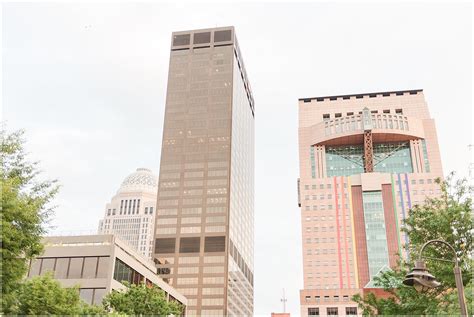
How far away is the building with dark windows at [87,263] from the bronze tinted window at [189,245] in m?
105

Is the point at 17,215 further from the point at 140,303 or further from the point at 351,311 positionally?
the point at 351,311

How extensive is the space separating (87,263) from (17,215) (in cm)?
4162

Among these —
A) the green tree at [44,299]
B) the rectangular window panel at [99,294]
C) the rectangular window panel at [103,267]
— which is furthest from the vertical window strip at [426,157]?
the green tree at [44,299]

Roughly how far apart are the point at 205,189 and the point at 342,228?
180 feet

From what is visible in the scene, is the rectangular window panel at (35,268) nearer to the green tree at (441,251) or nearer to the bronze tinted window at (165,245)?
the green tree at (441,251)

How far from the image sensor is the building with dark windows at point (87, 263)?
63406 mm

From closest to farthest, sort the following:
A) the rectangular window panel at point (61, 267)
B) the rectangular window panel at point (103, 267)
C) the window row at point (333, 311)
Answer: the rectangular window panel at point (103, 267), the rectangular window panel at point (61, 267), the window row at point (333, 311)

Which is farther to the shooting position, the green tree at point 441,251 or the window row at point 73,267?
the window row at point 73,267

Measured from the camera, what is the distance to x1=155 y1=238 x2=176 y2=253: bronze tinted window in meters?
174

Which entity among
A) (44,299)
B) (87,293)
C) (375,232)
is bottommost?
(44,299)

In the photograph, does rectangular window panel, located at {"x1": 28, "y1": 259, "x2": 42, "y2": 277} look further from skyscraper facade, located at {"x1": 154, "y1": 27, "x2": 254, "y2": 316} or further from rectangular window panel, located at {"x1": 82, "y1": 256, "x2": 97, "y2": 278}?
skyscraper facade, located at {"x1": 154, "y1": 27, "x2": 254, "y2": 316}

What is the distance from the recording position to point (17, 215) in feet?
83.9

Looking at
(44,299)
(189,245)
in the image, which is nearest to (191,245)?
(189,245)

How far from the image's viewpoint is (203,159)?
189 metres
